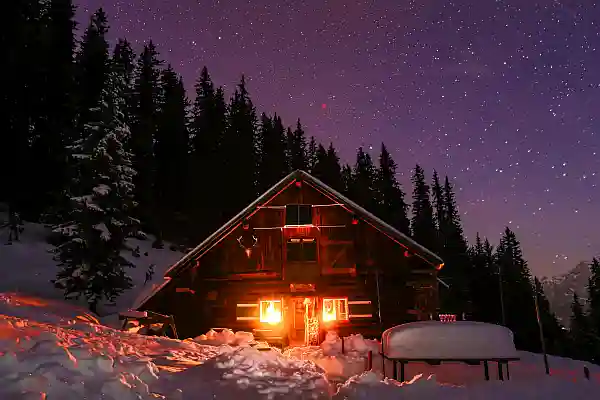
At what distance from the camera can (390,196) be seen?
174 ft

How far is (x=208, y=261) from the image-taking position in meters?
18.7

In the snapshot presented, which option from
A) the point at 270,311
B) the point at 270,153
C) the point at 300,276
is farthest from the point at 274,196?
the point at 270,153

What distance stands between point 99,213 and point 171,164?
2273 centimetres

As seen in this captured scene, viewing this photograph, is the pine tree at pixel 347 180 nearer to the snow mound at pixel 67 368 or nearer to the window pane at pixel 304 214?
the window pane at pixel 304 214

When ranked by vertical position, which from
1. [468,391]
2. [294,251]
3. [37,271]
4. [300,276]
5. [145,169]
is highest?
[145,169]

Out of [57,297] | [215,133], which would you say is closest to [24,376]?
[57,297]

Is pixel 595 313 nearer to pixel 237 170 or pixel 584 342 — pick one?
pixel 584 342

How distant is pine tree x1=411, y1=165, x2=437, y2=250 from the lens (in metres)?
51.0

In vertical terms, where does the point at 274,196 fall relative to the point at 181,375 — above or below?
above

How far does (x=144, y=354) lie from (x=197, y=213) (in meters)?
32.2

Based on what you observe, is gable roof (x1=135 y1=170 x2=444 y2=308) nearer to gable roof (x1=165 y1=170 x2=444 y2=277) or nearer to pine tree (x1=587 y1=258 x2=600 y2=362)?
gable roof (x1=165 y1=170 x2=444 y2=277)

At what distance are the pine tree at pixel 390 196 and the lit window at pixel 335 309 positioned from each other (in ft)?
105

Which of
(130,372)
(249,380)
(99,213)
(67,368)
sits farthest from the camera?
(99,213)

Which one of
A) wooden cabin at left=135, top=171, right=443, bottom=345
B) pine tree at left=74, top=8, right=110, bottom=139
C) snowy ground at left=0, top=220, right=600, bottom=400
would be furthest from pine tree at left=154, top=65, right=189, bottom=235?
snowy ground at left=0, top=220, right=600, bottom=400
